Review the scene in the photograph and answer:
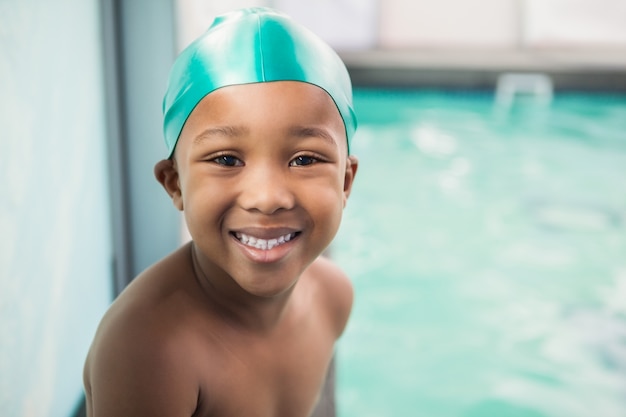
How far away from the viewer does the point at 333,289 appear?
2.22m

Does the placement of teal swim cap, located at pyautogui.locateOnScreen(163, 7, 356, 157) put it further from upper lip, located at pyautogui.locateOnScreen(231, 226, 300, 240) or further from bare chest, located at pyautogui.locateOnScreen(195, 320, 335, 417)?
bare chest, located at pyautogui.locateOnScreen(195, 320, 335, 417)

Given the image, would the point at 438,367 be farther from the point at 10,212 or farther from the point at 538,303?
the point at 10,212

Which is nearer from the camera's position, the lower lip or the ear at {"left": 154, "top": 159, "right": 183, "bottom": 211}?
the lower lip

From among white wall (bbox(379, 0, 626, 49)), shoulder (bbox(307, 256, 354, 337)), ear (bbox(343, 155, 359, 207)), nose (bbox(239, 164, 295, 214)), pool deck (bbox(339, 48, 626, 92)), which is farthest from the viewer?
white wall (bbox(379, 0, 626, 49))

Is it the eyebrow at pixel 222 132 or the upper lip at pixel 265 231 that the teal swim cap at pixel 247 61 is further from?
the upper lip at pixel 265 231

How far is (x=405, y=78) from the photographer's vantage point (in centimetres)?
1086

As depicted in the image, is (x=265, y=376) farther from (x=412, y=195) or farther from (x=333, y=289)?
(x=412, y=195)

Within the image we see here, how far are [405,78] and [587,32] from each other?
10.6 feet

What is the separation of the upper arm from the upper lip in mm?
341

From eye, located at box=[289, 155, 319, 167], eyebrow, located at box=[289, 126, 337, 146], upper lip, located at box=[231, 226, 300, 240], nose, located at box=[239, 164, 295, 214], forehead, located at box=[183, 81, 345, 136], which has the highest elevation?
forehead, located at box=[183, 81, 345, 136]

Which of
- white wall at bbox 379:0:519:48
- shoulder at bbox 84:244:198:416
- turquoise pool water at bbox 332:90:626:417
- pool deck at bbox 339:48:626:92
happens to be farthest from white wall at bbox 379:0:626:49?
shoulder at bbox 84:244:198:416

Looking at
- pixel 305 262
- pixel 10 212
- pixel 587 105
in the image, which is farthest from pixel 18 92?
pixel 587 105

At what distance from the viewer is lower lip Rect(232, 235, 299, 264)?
1.59 metres

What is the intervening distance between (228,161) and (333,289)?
2.64ft
